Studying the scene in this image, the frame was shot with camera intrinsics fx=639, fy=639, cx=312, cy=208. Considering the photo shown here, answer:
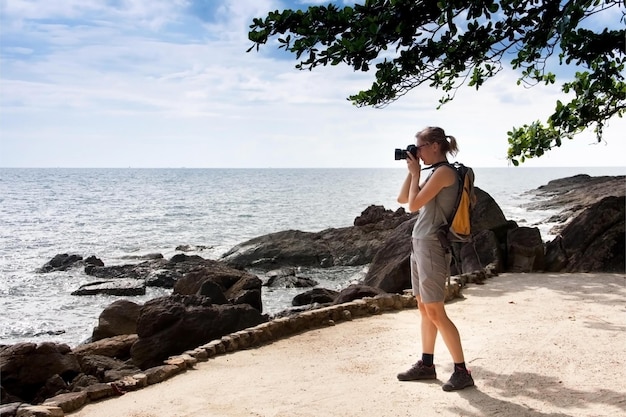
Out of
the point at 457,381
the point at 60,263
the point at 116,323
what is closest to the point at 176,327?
the point at 116,323

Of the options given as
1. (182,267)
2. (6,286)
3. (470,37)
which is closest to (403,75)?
(470,37)

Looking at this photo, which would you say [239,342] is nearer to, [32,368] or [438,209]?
[32,368]

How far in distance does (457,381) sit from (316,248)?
65.0 ft

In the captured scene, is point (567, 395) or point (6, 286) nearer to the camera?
point (567, 395)

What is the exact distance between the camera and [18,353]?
8.85 m

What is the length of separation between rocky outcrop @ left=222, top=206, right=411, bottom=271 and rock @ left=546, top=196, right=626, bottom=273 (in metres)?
10.2

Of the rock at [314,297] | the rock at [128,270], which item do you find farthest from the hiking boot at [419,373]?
the rock at [128,270]

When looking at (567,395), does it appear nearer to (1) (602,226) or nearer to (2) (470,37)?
(2) (470,37)

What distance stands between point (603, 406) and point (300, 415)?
2595 millimetres

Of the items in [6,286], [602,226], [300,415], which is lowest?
[6,286]

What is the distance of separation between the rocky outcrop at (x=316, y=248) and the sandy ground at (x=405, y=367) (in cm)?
1490

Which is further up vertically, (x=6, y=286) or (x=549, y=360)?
(x=549, y=360)

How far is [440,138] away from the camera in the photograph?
559 centimetres

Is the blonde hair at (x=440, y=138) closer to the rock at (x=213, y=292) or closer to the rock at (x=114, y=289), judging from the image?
the rock at (x=213, y=292)
